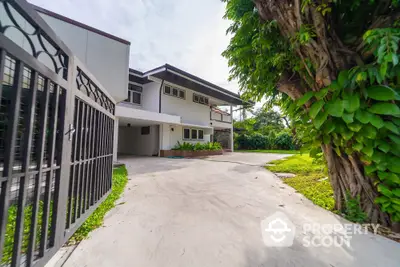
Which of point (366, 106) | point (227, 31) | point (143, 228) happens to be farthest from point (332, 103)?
point (143, 228)

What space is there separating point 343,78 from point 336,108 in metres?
0.38

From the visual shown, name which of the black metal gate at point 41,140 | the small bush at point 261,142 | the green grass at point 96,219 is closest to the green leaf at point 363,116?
the black metal gate at point 41,140

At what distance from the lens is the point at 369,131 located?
79.6 inches

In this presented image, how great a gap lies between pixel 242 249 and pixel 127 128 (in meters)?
14.1

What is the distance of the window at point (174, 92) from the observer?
12.1 meters

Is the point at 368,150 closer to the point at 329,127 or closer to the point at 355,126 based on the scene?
the point at 355,126

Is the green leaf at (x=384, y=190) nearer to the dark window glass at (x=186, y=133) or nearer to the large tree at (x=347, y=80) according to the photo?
the large tree at (x=347, y=80)

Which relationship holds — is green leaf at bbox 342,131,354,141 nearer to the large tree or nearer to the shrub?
the large tree

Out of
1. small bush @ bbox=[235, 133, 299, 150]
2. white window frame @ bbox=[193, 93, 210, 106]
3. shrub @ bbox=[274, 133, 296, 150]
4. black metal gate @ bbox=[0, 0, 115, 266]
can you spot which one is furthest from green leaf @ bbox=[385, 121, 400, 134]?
small bush @ bbox=[235, 133, 299, 150]

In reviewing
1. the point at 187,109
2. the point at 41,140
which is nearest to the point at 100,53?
the point at 41,140

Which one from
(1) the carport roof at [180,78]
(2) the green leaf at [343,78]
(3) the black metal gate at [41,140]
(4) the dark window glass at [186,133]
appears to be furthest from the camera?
(4) the dark window glass at [186,133]

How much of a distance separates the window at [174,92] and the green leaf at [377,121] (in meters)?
11.2

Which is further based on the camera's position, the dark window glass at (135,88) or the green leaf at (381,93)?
the dark window glass at (135,88)

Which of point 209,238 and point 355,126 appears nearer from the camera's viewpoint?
point 209,238
